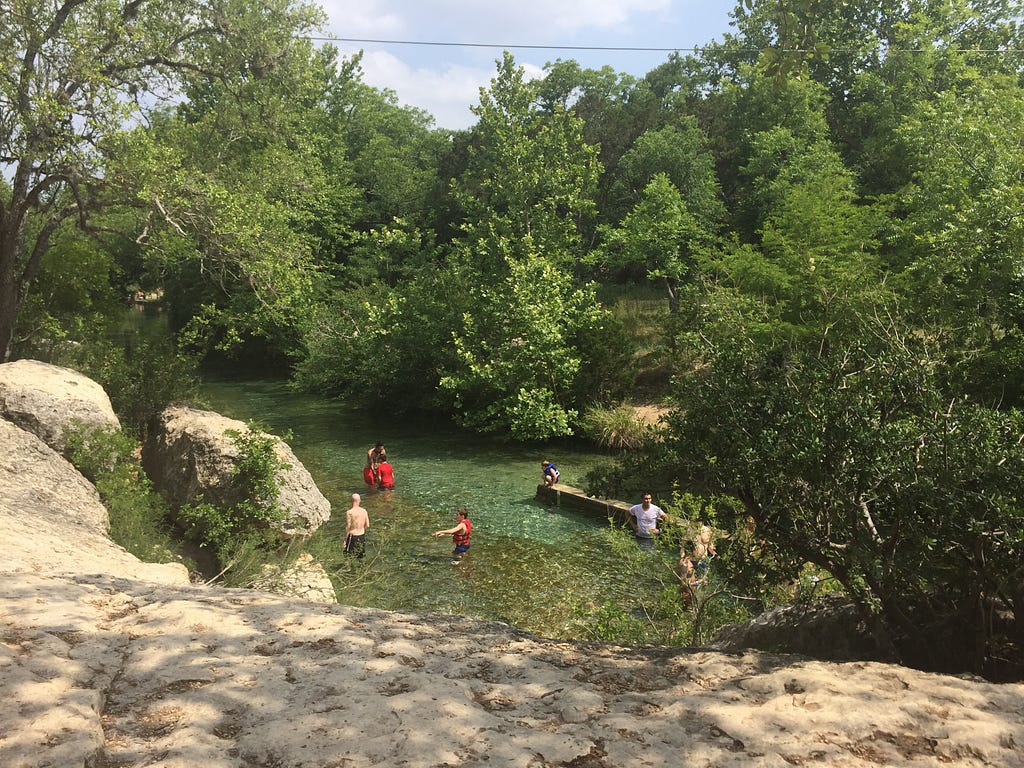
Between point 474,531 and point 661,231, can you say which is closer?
point 474,531

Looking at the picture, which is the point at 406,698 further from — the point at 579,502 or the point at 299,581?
the point at 579,502

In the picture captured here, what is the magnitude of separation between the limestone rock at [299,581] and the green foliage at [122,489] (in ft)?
4.88

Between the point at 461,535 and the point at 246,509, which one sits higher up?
the point at 246,509

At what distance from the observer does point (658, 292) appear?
37531 millimetres

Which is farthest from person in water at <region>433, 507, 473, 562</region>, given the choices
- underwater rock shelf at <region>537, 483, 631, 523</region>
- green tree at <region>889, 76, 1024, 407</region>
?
green tree at <region>889, 76, 1024, 407</region>

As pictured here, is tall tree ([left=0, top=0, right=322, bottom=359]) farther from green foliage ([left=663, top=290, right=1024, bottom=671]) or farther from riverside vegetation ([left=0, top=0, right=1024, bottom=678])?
green foliage ([left=663, top=290, right=1024, bottom=671])

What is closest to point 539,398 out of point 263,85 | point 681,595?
point 263,85

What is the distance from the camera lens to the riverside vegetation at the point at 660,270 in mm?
5016

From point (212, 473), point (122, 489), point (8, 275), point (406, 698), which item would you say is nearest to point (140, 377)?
point (8, 275)

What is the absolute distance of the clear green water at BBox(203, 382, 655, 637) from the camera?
1123 cm

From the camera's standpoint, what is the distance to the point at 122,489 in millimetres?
10930

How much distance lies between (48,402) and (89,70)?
7150 mm

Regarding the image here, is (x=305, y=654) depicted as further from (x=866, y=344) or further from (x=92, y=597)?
(x=866, y=344)

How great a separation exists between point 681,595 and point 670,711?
453cm
